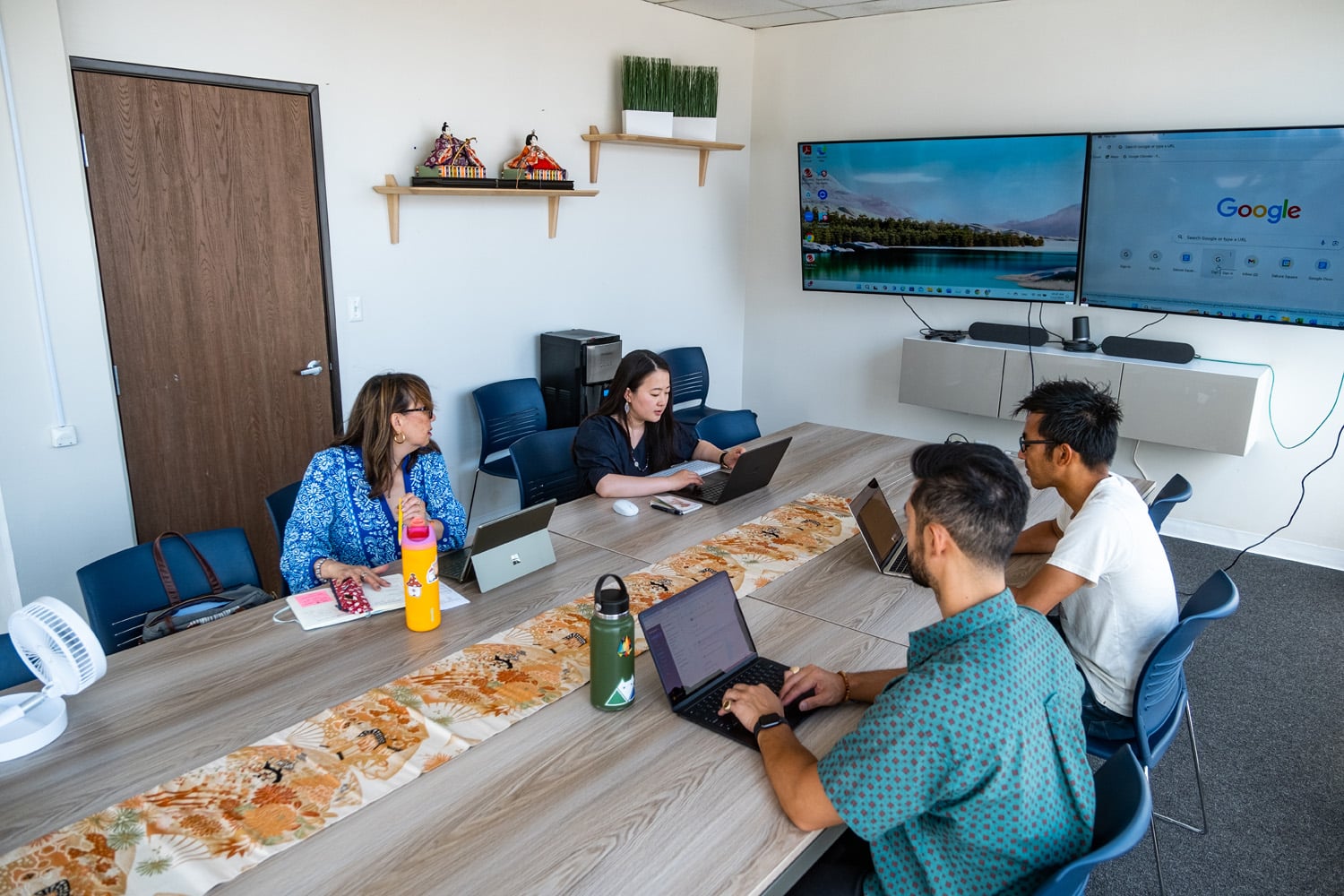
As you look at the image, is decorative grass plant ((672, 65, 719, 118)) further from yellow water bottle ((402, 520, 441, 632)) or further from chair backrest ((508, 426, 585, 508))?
yellow water bottle ((402, 520, 441, 632))

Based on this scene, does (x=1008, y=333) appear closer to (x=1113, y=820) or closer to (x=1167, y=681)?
(x=1167, y=681)

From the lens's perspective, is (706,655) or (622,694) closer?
(622,694)

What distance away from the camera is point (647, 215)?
17.9ft

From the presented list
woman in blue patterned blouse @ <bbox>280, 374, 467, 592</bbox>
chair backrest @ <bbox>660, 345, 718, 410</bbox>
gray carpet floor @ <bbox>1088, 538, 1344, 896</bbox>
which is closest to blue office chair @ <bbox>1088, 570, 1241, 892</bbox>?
gray carpet floor @ <bbox>1088, 538, 1344, 896</bbox>

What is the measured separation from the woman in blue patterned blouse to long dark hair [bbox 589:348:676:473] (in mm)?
807

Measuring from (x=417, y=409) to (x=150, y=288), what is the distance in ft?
5.48

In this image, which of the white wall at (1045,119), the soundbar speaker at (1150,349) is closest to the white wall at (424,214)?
the white wall at (1045,119)

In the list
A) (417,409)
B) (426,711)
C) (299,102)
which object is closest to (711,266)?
(299,102)

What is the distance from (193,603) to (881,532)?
1799 mm

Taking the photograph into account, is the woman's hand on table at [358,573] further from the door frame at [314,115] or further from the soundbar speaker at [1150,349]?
the soundbar speaker at [1150,349]

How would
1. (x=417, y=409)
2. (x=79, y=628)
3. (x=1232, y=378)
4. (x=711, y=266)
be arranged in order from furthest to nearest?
(x=711, y=266), (x=1232, y=378), (x=417, y=409), (x=79, y=628)

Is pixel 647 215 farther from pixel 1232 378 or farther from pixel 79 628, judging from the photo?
pixel 79 628

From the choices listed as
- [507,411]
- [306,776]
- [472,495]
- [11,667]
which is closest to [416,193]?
[507,411]

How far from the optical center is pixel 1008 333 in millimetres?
5074
